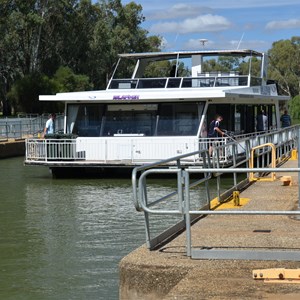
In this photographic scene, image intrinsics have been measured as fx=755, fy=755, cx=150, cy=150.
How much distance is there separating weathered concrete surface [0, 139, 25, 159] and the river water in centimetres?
1076

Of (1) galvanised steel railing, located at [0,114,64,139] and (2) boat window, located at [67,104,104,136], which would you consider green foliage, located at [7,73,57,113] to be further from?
(2) boat window, located at [67,104,104,136]

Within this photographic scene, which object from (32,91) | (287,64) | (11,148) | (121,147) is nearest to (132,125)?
(121,147)

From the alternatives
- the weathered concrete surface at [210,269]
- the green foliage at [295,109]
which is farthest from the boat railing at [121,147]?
the green foliage at [295,109]

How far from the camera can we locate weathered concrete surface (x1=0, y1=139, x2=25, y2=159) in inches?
1294

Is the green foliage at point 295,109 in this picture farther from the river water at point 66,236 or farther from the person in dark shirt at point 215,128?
the river water at point 66,236

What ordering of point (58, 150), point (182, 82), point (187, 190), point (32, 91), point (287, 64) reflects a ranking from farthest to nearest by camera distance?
point (287, 64) → point (32, 91) → point (182, 82) → point (58, 150) → point (187, 190)

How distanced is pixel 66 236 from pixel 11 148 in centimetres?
2107

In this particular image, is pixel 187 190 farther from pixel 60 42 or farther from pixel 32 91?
pixel 60 42

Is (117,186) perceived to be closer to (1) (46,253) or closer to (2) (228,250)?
(1) (46,253)

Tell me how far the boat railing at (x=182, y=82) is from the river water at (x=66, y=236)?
13.6 feet

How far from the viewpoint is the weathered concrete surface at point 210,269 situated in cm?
651

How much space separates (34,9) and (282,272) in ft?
197

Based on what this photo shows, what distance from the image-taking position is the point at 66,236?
13.3 metres

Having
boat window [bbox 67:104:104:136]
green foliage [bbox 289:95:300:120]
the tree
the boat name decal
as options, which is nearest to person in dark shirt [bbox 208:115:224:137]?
the boat name decal
